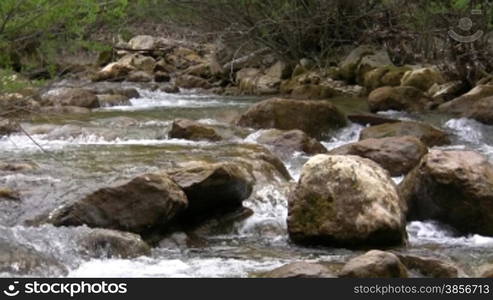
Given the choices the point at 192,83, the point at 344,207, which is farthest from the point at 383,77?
the point at 344,207

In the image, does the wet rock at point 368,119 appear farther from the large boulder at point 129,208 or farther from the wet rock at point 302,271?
the wet rock at point 302,271

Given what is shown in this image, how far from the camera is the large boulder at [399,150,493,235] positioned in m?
7.35

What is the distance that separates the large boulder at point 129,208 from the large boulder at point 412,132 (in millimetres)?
4952

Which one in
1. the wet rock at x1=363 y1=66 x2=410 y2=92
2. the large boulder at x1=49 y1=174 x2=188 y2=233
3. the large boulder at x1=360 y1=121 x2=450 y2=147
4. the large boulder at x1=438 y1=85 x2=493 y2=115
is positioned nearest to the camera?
the large boulder at x1=49 y1=174 x2=188 y2=233

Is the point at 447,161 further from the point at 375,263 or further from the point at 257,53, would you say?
the point at 257,53

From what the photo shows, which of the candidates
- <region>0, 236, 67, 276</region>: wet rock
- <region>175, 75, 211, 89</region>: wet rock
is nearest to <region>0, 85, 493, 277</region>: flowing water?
<region>0, 236, 67, 276</region>: wet rock

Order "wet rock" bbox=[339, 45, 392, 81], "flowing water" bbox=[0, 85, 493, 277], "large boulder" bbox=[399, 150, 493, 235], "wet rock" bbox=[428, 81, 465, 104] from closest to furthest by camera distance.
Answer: "flowing water" bbox=[0, 85, 493, 277] → "large boulder" bbox=[399, 150, 493, 235] → "wet rock" bbox=[428, 81, 465, 104] → "wet rock" bbox=[339, 45, 392, 81]

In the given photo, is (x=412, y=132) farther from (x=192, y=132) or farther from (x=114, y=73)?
(x=114, y=73)

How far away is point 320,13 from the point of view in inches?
742

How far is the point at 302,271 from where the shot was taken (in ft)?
17.7

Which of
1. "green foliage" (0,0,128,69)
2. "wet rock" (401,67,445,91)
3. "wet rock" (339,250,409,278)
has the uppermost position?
"green foliage" (0,0,128,69)

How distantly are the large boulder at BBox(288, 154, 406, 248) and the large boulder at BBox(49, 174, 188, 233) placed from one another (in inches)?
42.9

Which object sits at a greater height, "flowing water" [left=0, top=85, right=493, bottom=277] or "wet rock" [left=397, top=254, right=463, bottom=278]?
"wet rock" [left=397, top=254, right=463, bottom=278]

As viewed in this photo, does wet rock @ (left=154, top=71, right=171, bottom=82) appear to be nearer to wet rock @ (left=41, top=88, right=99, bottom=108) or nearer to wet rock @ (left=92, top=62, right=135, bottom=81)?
wet rock @ (left=92, top=62, right=135, bottom=81)
